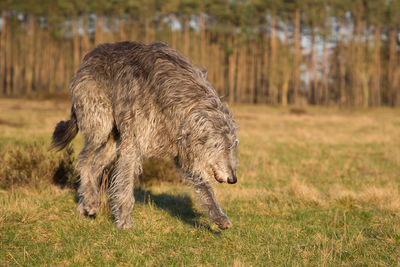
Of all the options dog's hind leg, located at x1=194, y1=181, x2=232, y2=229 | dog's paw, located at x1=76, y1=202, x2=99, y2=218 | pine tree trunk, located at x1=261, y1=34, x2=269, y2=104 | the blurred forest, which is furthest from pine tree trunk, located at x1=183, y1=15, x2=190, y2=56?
dog's hind leg, located at x1=194, y1=181, x2=232, y2=229

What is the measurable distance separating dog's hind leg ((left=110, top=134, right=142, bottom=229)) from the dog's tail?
151cm

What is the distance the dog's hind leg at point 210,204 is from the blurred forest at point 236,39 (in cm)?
4601

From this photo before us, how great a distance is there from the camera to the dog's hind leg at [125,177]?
5.07m

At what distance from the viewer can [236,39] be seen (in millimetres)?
56750

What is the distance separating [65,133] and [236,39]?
52593 mm

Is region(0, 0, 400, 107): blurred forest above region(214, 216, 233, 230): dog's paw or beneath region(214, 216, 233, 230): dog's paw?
above

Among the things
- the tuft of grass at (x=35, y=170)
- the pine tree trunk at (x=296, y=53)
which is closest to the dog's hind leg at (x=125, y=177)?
the tuft of grass at (x=35, y=170)

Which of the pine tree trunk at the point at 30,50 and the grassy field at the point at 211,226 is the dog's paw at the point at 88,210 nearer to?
the grassy field at the point at 211,226

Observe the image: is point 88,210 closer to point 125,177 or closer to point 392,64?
point 125,177

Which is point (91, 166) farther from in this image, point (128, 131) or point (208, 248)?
point (208, 248)

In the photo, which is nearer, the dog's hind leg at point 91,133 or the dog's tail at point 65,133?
the dog's hind leg at point 91,133

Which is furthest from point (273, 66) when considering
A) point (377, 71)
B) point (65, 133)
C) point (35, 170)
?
point (65, 133)

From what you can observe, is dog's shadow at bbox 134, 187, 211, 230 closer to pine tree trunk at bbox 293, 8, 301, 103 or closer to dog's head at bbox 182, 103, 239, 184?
dog's head at bbox 182, 103, 239, 184

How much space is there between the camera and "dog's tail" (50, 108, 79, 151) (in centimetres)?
632
